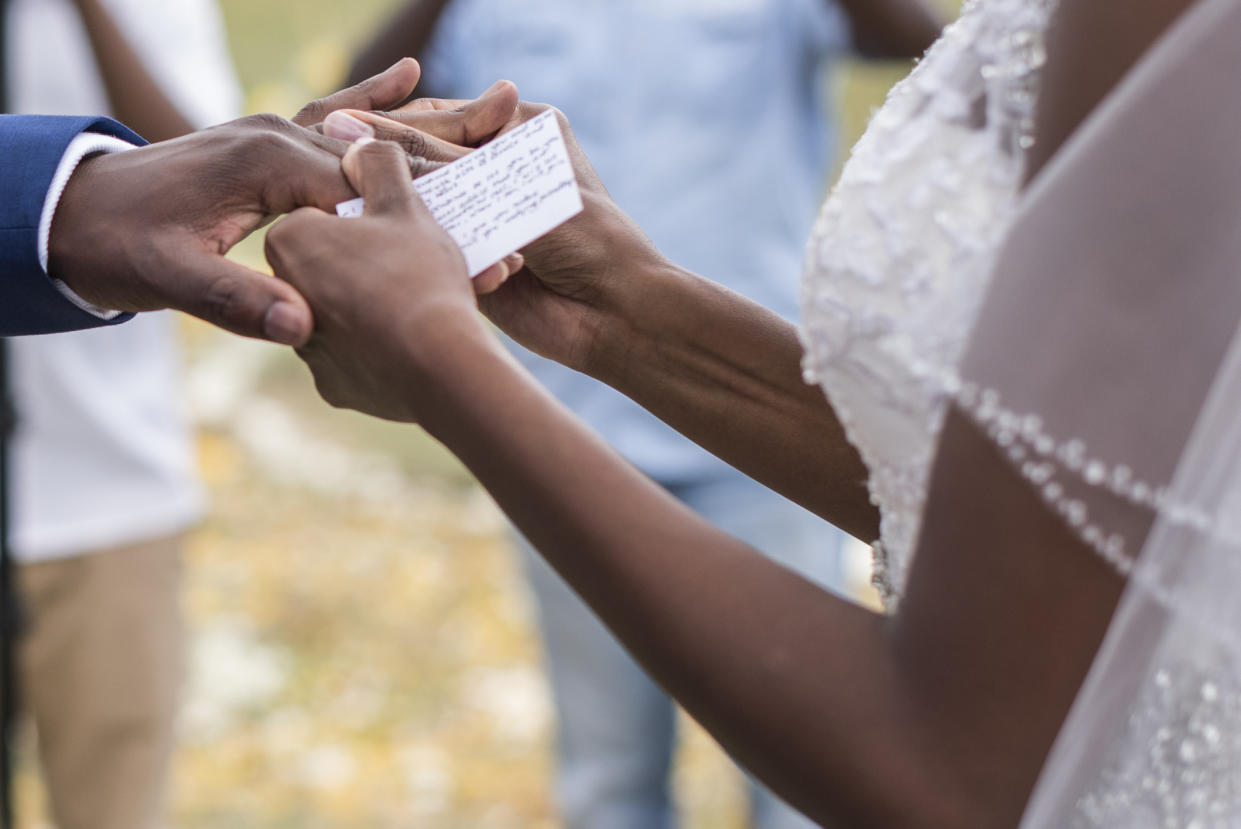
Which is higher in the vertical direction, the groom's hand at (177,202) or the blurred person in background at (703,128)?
the groom's hand at (177,202)

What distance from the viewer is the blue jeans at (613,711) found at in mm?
2275

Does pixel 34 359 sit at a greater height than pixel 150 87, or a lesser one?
lesser

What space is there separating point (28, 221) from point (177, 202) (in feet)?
0.47

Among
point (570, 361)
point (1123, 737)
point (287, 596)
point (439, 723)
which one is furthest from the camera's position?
point (287, 596)

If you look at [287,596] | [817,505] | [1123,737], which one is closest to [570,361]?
[817,505]

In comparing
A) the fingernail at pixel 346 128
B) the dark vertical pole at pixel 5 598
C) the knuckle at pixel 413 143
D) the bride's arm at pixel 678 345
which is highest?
the fingernail at pixel 346 128

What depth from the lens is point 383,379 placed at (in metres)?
0.89

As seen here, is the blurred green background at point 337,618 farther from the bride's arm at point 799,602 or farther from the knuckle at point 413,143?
the bride's arm at point 799,602

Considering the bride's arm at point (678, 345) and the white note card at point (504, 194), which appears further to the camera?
the bride's arm at point (678, 345)

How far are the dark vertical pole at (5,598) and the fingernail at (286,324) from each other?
113 centimetres

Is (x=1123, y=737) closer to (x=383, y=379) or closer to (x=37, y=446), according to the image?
(x=383, y=379)

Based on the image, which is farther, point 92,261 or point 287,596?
point 287,596

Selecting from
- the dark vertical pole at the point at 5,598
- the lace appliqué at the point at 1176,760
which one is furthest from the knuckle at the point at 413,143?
the dark vertical pole at the point at 5,598

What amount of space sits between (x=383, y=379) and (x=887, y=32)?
1.62m
